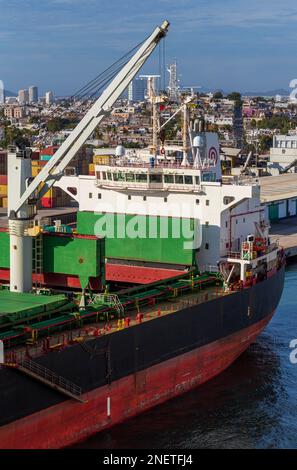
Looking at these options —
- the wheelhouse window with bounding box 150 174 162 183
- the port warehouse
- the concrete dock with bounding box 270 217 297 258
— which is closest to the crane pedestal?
the wheelhouse window with bounding box 150 174 162 183

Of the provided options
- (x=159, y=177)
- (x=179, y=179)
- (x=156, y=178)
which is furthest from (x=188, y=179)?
(x=156, y=178)

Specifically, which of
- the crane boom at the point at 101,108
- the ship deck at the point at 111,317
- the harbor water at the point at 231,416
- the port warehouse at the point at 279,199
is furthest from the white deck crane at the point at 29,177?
the port warehouse at the point at 279,199

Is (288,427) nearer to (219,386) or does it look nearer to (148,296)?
(219,386)

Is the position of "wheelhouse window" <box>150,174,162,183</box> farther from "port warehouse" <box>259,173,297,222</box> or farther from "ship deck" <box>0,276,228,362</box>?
"port warehouse" <box>259,173,297,222</box>

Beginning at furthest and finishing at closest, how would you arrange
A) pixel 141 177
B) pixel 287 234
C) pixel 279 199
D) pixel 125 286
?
pixel 279 199 < pixel 287 234 < pixel 141 177 < pixel 125 286

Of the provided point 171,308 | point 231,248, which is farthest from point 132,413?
point 231,248

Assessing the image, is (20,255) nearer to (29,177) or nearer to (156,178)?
(29,177)
